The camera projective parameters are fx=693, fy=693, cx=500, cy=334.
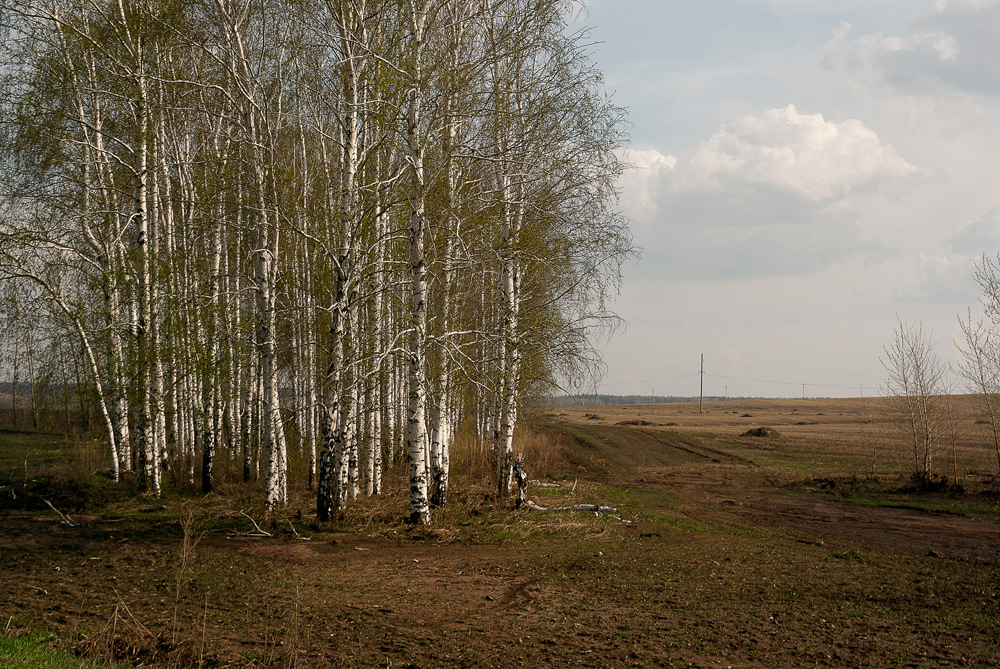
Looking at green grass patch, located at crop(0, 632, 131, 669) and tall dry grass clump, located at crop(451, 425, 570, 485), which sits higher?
green grass patch, located at crop(0, 632, 131, 669)

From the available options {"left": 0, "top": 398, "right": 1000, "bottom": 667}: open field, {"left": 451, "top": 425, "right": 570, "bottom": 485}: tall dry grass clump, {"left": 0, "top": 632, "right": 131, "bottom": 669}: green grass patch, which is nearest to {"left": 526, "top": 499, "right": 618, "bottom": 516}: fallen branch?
{"left": 0, "top": 398, "right": 1000, "bottom": 667}: open field

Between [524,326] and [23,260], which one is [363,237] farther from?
[23,260]

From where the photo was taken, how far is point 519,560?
1068cm

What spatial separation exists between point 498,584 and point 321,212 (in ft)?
25.9

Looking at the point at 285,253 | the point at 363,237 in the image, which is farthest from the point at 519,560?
the point at 285,253

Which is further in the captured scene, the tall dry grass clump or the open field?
the tall dry grass clump

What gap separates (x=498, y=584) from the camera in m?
9.16

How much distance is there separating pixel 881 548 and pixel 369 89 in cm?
1276

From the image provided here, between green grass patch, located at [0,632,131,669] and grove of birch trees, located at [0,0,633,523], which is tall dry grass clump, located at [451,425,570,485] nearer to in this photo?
grove of birch trees, located at [0,0,633,523]

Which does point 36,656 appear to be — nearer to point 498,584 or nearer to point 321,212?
point 498,584

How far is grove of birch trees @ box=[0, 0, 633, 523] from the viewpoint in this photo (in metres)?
12.0

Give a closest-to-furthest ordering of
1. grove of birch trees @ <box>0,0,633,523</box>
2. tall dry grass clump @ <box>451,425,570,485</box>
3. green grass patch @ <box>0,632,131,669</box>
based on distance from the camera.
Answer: green grass patch @ <box>0,632,131,669</box>
grove of birch trees @ <box>0,0,633,523</box>
tall dry grass clump @ <box>451,425,570,485</box>

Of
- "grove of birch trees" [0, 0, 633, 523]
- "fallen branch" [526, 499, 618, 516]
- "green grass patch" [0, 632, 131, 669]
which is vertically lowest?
"fallen branch" [526, 499, 618, 516]

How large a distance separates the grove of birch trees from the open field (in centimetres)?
159
